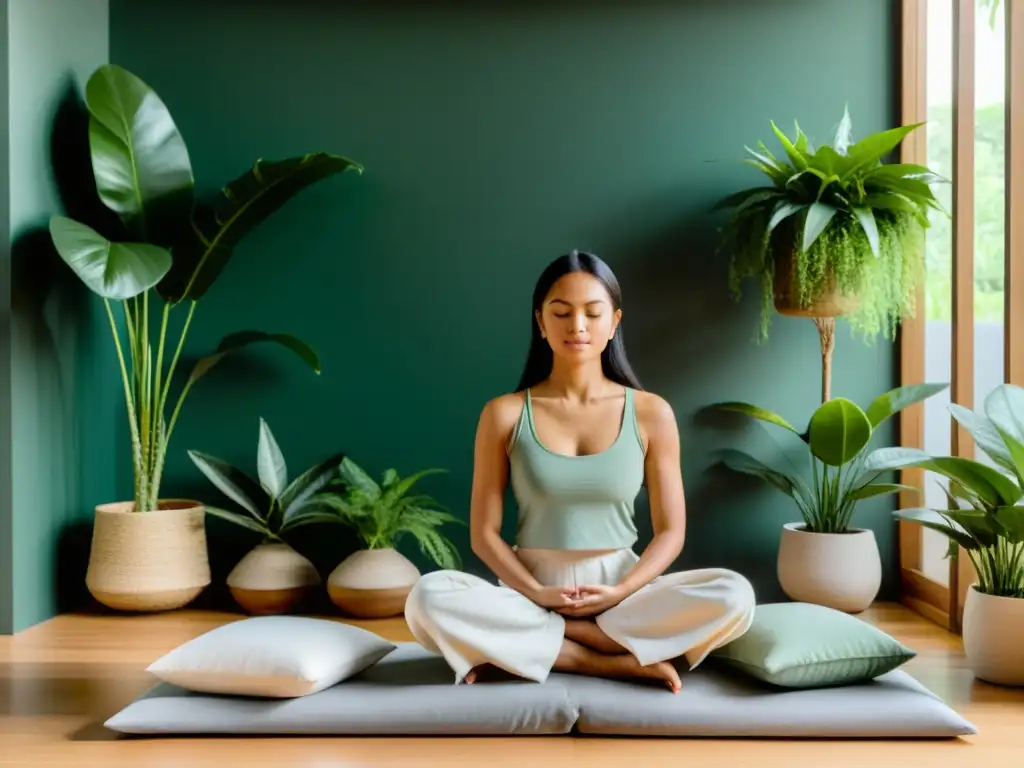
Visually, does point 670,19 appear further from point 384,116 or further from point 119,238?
point 119,238

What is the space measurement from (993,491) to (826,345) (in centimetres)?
109

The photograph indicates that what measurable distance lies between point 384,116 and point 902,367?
209 cm

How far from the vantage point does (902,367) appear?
3924 mm

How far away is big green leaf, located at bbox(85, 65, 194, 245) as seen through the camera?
11.8ft

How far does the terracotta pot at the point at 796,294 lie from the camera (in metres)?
3.54

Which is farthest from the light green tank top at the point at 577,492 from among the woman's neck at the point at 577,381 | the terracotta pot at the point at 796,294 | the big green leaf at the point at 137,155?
the big green leaf at the point at 137,155

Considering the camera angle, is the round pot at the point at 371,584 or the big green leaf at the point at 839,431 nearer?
the big green leaf at the point at 839,431

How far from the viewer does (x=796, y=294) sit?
3562 millimetres

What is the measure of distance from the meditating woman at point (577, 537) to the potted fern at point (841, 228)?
37.9 inches

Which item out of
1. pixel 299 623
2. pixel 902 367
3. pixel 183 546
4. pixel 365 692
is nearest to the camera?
pixel 365 692

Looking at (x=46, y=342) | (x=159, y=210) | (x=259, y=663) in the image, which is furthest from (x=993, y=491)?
(x=46, y=342)

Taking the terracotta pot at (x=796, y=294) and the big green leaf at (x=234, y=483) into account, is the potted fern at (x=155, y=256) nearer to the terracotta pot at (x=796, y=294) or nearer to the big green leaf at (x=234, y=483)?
the big green leaf at (x=234, y=483)

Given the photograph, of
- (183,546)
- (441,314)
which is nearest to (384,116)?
(441,314)

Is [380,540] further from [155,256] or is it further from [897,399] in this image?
[897,399]
